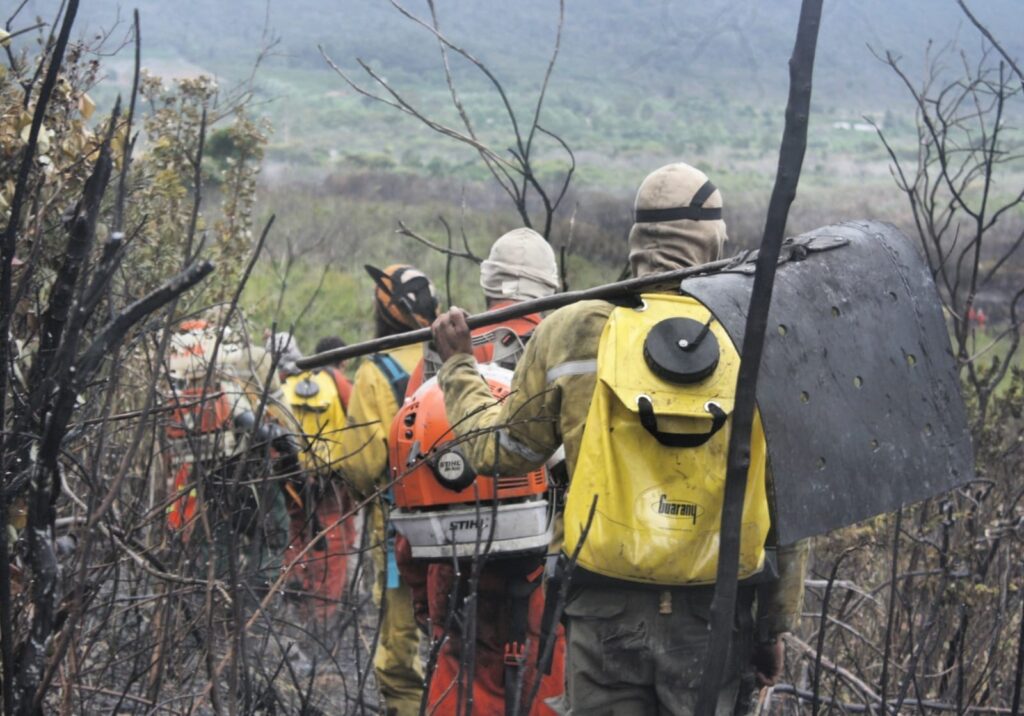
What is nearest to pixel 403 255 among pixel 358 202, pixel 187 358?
pixel 358 202

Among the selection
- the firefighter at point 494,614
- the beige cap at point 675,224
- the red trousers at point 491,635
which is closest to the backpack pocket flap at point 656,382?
the beige cap at point 675,224

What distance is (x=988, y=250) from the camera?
2867 centimetres

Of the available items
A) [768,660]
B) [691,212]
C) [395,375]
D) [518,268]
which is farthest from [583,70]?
[768,660]

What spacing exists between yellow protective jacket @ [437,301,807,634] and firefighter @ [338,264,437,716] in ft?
3.93

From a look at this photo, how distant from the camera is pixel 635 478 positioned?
278cm

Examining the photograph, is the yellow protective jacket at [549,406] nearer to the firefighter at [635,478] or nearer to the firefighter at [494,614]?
the firefighter at [635,478]

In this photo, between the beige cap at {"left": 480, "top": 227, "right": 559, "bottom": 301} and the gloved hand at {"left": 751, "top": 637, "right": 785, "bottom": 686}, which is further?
the beige cap at {"left": 480, "top": 227, "right": 559, "bottom": 301}

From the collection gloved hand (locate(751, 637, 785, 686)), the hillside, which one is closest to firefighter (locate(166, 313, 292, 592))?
gloved hand (locate(751, 637, 785, 686))

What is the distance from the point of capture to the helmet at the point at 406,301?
5383 mm

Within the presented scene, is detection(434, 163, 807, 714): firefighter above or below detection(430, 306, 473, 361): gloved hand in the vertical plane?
below

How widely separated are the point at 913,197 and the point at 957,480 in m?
3.11

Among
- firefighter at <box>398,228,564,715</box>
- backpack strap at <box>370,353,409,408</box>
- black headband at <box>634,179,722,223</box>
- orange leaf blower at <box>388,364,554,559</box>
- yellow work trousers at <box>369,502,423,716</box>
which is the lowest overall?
yellow work trousers at <box>369,502,423,716</box>

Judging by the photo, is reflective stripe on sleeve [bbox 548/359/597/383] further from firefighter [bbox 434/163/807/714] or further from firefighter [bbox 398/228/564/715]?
firefighter [bbox 398/228/564/715]

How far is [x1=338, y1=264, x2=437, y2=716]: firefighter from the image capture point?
4801 millimetres
